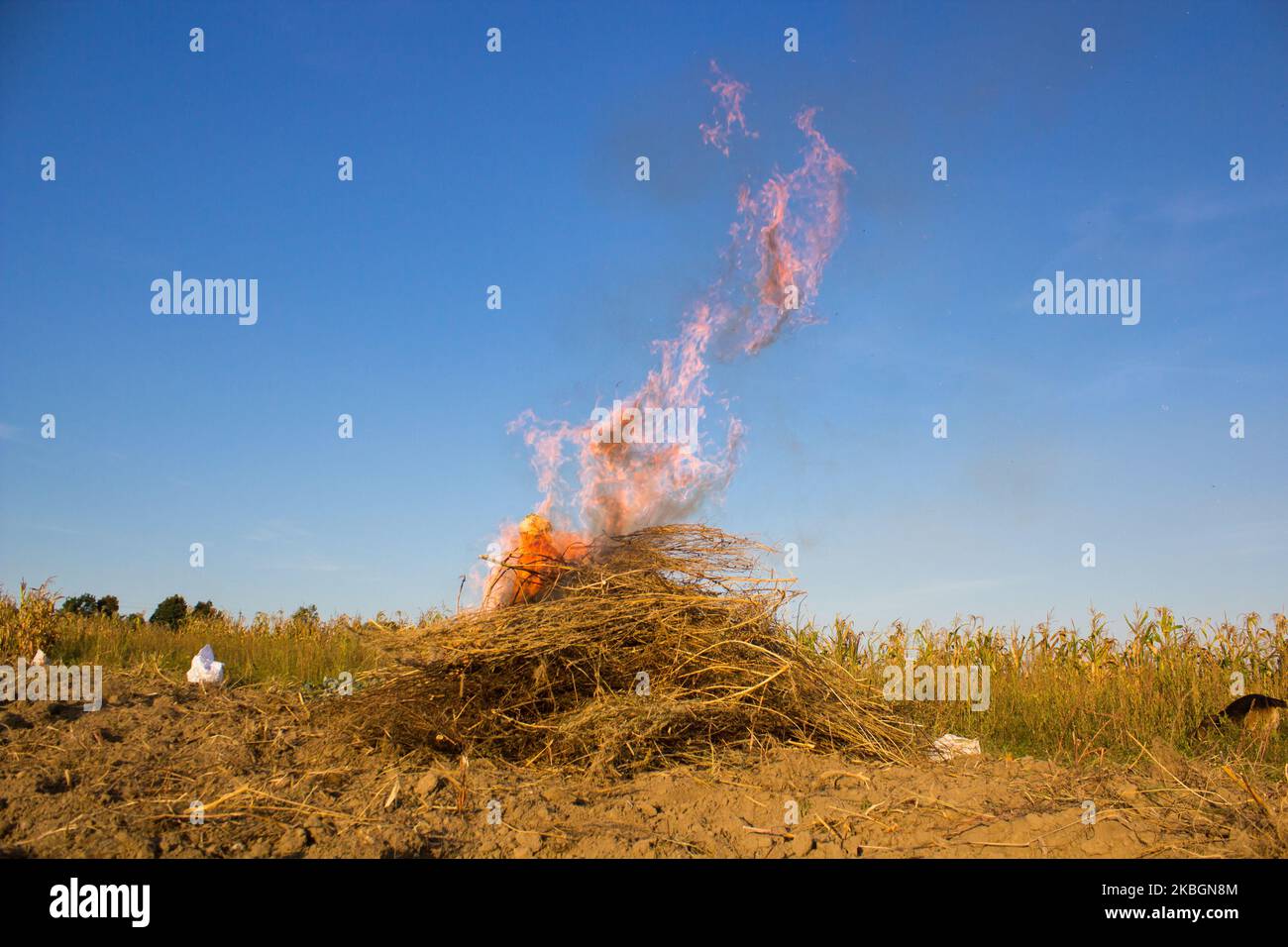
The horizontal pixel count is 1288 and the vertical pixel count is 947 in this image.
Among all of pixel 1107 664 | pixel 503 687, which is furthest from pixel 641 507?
pixel 1107 664

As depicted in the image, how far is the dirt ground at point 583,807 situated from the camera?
4703 mm

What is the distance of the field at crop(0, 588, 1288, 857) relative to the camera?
4762mm

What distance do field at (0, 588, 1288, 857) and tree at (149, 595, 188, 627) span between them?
31.4ft

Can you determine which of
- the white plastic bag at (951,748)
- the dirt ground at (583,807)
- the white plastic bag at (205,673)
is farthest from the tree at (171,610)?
the white plastic bag at (951,748)

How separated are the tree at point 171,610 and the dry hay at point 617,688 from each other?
43.9 ft

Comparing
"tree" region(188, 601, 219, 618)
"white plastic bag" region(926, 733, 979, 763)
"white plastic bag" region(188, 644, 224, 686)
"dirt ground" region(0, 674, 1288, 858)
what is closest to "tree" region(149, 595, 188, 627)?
"tree" region(188, 601, 219, 618)

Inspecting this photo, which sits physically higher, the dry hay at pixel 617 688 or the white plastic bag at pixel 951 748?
the dry hay at pixel 617 688

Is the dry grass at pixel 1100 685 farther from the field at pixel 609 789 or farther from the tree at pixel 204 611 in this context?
the tree at pixel 204 611

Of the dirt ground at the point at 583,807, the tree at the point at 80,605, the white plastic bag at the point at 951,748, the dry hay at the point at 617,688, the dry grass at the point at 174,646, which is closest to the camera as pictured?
the dirt ground at the point at 583,807

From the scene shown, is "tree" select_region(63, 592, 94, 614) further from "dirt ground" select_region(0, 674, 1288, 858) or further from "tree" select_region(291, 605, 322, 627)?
"dirt ground" select_region(0, 674, 1288, 858)

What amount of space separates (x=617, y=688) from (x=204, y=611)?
13.8 metres

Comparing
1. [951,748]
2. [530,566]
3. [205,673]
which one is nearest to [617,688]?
[530,566]
